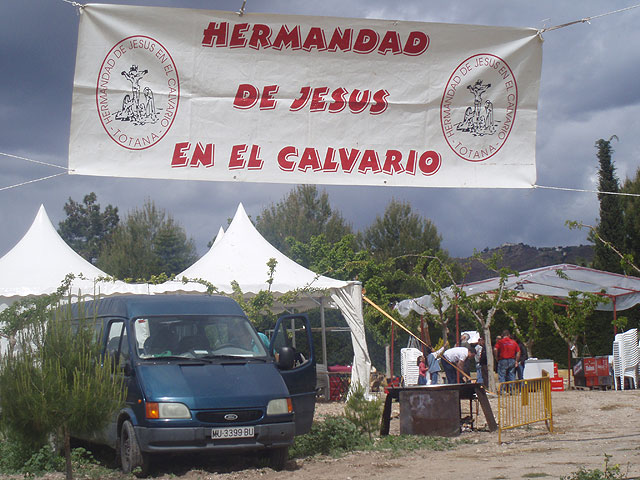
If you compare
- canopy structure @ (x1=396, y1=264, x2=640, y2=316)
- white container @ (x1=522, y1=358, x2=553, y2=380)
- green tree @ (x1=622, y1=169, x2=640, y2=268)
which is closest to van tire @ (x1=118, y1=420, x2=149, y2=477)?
white container @ (x1=522, y1=358, x2=553, y2=380)

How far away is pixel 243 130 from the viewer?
6129 millimetres

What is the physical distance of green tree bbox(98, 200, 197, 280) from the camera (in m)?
56.2

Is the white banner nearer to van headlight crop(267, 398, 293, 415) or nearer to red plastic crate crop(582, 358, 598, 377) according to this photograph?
van headlight crop(267, 398, 293, 415)

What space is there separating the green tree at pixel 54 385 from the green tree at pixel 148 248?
48690mm

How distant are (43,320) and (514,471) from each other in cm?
487

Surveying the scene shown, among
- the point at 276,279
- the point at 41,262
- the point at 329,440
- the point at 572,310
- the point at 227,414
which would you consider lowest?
the point at 329,440

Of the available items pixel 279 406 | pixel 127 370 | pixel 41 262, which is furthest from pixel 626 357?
pixel 41 262

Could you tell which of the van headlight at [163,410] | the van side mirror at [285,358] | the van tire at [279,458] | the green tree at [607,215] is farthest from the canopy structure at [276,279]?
the green tree at [607,215]

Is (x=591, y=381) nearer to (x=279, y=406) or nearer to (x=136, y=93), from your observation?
(x=279, y=406)

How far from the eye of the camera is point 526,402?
39.5ft

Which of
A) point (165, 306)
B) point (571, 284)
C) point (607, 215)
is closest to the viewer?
point (165, 306)

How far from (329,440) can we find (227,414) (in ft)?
7.45

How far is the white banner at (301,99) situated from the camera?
595 cm

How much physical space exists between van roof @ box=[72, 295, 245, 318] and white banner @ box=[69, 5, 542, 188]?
12.4 ft
